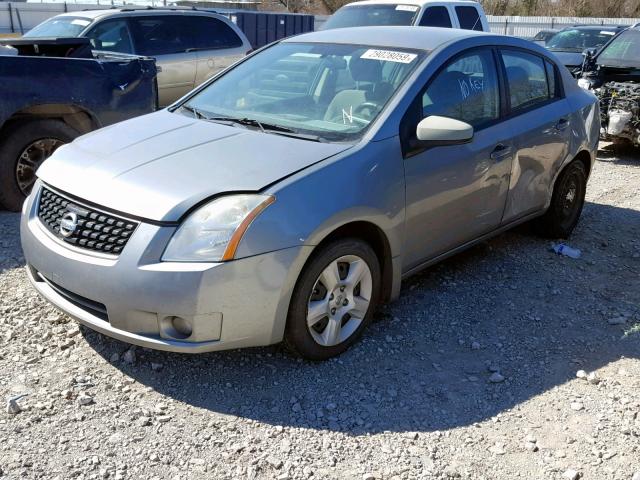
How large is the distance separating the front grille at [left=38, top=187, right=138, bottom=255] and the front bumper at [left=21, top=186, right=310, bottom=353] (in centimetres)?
4

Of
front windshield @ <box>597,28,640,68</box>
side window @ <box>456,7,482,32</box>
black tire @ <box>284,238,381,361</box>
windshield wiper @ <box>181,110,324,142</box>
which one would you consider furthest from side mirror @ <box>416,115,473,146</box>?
side window @ <box>456,7,482,32</box>

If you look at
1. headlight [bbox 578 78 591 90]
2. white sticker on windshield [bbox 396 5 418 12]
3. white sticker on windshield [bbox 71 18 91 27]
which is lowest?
headlight [bbox 578 78 591 90]

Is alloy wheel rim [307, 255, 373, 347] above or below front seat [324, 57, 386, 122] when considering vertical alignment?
below

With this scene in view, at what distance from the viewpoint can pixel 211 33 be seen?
10.5 m

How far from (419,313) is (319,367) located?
97 cm

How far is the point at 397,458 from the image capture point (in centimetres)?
301

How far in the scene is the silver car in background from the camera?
9.49 m

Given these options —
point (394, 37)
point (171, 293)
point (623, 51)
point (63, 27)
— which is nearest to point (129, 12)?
point (63, 27)

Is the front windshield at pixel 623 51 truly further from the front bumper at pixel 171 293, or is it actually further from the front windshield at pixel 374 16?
the front bumper at pixel 171 293

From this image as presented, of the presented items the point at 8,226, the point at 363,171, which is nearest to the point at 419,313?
the point at 363,171

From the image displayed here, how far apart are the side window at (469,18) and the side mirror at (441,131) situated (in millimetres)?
7396

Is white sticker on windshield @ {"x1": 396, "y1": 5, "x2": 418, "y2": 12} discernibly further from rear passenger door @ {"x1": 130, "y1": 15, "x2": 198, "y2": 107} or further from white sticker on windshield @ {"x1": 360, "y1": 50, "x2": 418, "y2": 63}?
white sticker on windshield @ {"x1": 360, "y1": 50, "x2": 418, "y2": 63}

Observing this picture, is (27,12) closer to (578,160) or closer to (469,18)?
(469,18)

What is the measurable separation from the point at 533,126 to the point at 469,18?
21.8 feet
